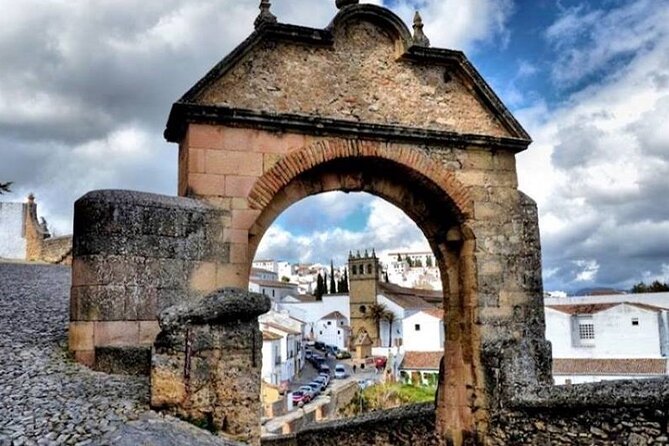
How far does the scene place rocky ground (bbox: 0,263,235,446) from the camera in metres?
3.38

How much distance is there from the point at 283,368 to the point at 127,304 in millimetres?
36951

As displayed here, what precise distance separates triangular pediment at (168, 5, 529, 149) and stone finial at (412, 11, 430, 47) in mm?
121

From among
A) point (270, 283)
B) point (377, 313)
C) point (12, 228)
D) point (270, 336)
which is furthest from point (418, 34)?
point (270, 283)

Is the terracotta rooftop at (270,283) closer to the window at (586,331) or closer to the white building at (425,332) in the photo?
the white building at (425,332)

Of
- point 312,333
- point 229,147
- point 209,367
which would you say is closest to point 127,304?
point 209,367

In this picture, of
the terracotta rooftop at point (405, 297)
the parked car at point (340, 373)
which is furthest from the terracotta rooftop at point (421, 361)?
the terracotta rooftop at point (405, 297)

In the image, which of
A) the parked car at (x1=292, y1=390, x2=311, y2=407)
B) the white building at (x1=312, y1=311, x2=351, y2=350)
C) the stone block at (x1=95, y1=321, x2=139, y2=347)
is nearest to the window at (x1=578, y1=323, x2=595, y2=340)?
the parked car at (x1=292, y1=390, x2=311, y2=407)

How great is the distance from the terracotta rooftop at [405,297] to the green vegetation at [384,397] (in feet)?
105

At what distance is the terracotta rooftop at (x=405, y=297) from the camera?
65375 mm

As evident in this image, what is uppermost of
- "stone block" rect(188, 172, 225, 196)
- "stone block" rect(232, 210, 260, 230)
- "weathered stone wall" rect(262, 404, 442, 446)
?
"stone block" rect(188, 172, 225, 196)

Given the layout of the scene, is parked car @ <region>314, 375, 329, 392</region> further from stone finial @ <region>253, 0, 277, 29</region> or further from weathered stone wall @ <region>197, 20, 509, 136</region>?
stone finial @ <region>253, 0, 277, 29</region>

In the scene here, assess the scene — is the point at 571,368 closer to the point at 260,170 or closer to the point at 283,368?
the point at 283,368

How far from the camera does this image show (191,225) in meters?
5.95

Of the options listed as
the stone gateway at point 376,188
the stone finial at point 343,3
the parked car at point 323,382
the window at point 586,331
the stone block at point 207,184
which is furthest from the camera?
the parked car at point 323,382
